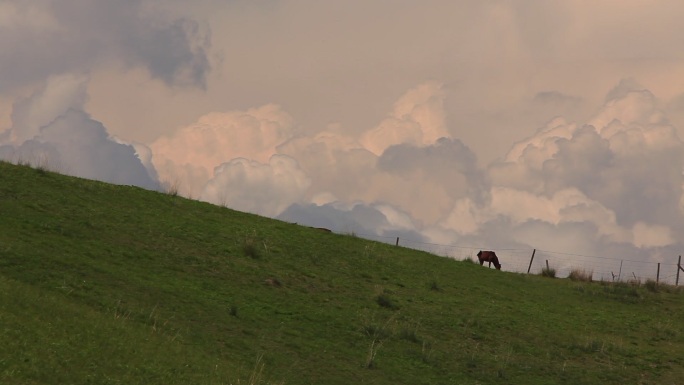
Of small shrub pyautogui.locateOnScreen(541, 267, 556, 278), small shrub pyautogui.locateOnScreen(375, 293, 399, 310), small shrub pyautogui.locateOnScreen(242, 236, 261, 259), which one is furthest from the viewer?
small shrub pyautogui.locateOnScreen(541, 267, 556, 278)

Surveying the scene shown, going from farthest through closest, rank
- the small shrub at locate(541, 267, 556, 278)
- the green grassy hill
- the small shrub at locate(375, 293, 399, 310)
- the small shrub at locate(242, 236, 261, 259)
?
the small shrub at locate(541, 267, 556, 278)
the small shrub at locate(242, 236, 261, 259)
the small shrub at locate(375, 293, 399, 310)
the green grassy hill

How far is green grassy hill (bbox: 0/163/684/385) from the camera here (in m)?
18.3

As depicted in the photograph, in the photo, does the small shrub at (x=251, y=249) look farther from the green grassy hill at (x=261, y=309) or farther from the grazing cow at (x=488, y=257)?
the grazing cow at (x=488, y=257)

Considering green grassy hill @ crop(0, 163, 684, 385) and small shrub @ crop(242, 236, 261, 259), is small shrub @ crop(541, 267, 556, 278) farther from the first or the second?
small shrub @ crop(242, 236, 261, 259)

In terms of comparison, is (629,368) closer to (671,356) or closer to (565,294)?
(671,356)

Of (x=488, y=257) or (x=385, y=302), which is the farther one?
(x=488, y=257)

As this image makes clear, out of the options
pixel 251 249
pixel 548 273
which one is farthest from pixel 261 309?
pixel 548 273

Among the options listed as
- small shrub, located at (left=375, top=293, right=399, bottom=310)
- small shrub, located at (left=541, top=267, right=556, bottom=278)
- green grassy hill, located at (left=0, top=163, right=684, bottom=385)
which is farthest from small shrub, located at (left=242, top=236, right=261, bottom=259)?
small shrub, located at (left=541, top=267, right=556, bottom=278)

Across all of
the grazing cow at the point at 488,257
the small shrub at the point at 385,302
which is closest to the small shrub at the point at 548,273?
the grazing cow at the point at 488,257

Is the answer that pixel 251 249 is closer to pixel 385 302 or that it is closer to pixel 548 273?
pixel 385 302

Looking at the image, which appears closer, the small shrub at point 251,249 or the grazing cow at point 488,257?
the small shrub at point 251,249

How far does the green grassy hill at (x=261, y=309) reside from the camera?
60.2 ft

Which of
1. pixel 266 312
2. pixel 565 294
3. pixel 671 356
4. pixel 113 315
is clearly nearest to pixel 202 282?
pixel 266 312

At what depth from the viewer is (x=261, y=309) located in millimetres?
26125
